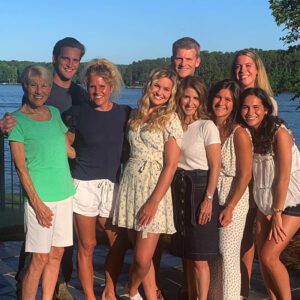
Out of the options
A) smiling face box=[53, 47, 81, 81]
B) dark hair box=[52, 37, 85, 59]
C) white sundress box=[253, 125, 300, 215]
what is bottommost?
white sundress box=[253, 125, 300, 215]

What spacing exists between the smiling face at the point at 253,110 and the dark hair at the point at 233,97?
78 millimetres

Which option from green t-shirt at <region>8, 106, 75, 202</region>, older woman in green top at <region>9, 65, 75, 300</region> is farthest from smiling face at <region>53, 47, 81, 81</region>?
green t-shirt at <region>8, 106, 75, 202</region>

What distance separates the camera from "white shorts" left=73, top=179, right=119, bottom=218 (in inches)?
150

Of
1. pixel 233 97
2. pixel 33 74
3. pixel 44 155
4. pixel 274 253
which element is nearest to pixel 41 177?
pixel 44 155

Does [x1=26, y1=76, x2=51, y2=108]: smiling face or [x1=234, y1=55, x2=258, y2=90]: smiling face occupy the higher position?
[x1=234, y1=55, x2=258, y2=90]: smiling face

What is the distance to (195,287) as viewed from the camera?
12.6 ft

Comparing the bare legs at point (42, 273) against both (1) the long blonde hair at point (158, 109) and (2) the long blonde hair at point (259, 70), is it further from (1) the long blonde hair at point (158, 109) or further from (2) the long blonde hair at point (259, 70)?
(2) the long blonde hair at point (259, 70)

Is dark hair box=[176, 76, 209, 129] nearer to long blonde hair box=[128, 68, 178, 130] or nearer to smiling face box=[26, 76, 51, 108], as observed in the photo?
long blonde hair box=[128, 68, 178, 130]

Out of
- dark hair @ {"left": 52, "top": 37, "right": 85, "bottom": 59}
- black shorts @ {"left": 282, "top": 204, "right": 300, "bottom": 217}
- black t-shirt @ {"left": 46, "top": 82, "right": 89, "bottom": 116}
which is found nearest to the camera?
black shorts @ {"left": 282, "top": 204, "right": 300, "bottom": 217}

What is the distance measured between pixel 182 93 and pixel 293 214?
116 cm

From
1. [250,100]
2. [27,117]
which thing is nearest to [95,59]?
[27,117]

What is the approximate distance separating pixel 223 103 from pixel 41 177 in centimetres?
137

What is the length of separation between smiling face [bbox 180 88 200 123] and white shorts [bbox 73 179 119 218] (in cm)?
78

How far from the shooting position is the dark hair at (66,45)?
4.30 metres
